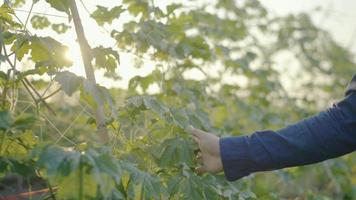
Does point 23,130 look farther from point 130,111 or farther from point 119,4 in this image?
point 119,4

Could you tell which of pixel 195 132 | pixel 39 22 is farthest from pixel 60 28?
pixel 195 132

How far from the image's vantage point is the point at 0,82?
185 centimetres

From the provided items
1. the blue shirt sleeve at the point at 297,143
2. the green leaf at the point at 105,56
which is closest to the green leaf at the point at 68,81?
the green leaf at the point at 105,56

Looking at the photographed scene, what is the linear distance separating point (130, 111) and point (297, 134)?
573mm

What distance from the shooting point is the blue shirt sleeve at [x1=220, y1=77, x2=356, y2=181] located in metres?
2.01

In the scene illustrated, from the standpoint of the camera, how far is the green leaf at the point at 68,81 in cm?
166

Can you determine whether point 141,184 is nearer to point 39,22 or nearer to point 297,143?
point 297,143

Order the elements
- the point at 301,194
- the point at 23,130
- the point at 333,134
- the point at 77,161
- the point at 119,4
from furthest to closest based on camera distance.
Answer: the point at 301,194
the point at 119,4
the point at 333,134
the point at 23,130
the point at 77,161

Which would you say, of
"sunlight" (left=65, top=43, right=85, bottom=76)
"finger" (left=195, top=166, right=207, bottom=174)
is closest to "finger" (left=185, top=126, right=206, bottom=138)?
"finger" (left=195, top=166, right=207, bottom=174)

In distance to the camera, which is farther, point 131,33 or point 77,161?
point 131,33

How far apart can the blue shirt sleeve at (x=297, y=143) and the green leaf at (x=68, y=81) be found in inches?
23.6

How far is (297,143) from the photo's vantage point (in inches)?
79.9

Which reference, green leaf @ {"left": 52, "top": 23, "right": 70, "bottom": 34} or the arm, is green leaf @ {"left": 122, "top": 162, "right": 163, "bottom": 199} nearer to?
the arm

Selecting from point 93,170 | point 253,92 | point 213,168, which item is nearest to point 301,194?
point 253,92
